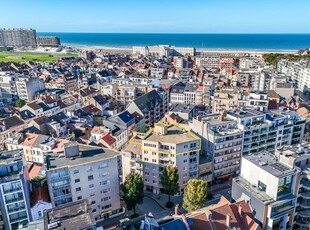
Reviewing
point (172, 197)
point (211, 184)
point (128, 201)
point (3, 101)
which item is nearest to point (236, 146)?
point (211, 184)

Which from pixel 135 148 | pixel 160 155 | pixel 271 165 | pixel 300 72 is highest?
pixel 300 72

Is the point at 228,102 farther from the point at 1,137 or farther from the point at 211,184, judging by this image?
the point at 1,137

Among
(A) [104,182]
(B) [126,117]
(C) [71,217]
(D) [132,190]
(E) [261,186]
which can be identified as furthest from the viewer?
(B) [126,117]

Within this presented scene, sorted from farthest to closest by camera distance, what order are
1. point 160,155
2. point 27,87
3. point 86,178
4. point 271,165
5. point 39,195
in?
point 27,87 → point 160,155 → point 86,178 → point 39,195 → point 271,165

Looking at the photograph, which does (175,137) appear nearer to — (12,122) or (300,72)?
(12,122)

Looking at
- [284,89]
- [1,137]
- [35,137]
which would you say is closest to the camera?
[35,137]

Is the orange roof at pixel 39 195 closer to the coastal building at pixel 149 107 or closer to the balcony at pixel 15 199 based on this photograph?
the balcony at pixel 15 199

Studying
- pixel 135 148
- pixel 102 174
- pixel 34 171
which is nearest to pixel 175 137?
pixel 135 148

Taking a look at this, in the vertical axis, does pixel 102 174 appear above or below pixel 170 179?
above

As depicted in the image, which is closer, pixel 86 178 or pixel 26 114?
pixel 86 178
